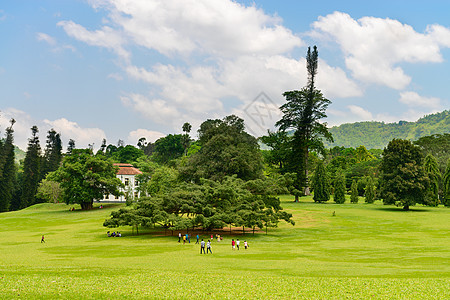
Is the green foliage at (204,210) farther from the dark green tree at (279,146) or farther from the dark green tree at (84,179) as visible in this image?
the dark green tree at (279,146)

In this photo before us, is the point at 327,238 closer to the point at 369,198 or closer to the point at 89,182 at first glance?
the point at 369,198

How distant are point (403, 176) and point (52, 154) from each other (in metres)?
112

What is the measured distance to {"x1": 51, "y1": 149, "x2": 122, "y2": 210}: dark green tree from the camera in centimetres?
7494

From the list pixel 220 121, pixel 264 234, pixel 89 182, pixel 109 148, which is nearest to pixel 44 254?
pixel 264 234

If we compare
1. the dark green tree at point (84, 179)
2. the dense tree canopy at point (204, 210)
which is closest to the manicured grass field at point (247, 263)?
the dense tree canopy at point (204, 210)

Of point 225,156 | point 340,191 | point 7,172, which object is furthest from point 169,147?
point 225,156

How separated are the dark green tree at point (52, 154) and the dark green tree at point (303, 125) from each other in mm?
83154

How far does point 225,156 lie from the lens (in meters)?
57.5

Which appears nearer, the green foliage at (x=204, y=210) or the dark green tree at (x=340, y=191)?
the green foliage at (x=204, y=210)

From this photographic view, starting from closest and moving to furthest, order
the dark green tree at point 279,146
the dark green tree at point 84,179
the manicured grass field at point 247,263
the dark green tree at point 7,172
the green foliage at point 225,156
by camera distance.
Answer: the manicured grass field at point 247,263 < the green foliage at point 225,156 < the dark green tree at point 84,179 < the dark green tree at point 279,146 < the dark green tree at point 7,172

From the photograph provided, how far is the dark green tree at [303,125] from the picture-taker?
81.9 m

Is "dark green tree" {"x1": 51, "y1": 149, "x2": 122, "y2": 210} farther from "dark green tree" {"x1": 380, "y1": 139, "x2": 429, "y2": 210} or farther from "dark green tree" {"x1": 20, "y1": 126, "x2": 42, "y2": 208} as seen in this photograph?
"dark green tree" {"x1": 380, "y1": 139, "x2": 429, "y2": 210}

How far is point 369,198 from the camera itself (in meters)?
78.8

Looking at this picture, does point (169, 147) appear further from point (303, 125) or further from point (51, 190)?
point (303, 125)
